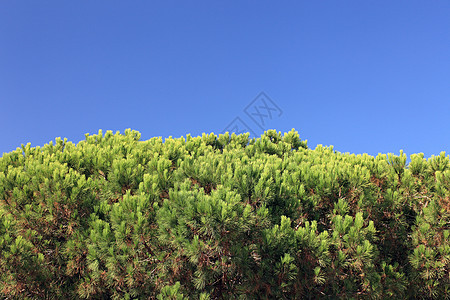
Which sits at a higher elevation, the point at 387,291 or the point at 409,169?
the point at 409,169

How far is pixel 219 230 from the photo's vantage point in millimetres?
5297

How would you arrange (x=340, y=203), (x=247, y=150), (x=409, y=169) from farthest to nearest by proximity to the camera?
(x=247, y=150) < (x=409, y=169) < (x=340, y=203)

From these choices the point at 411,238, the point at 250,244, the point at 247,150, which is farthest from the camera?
the point at 247,150

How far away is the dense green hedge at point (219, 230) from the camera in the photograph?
569 cm

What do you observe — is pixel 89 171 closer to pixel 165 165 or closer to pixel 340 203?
pixel 165 165

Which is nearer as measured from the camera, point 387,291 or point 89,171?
point 387,291

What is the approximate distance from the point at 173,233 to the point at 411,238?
5.59m

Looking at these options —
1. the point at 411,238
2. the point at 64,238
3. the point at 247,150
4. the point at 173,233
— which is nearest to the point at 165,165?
the point at 173,233

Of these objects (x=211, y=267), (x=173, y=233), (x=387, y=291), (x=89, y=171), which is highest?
(x=89, y=171)

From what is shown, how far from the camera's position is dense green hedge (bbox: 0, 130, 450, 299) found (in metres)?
5.69

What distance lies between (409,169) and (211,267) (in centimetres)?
591

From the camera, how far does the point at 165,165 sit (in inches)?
283

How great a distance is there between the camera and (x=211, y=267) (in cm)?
564

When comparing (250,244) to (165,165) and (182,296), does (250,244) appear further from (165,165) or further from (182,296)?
(165,165)
